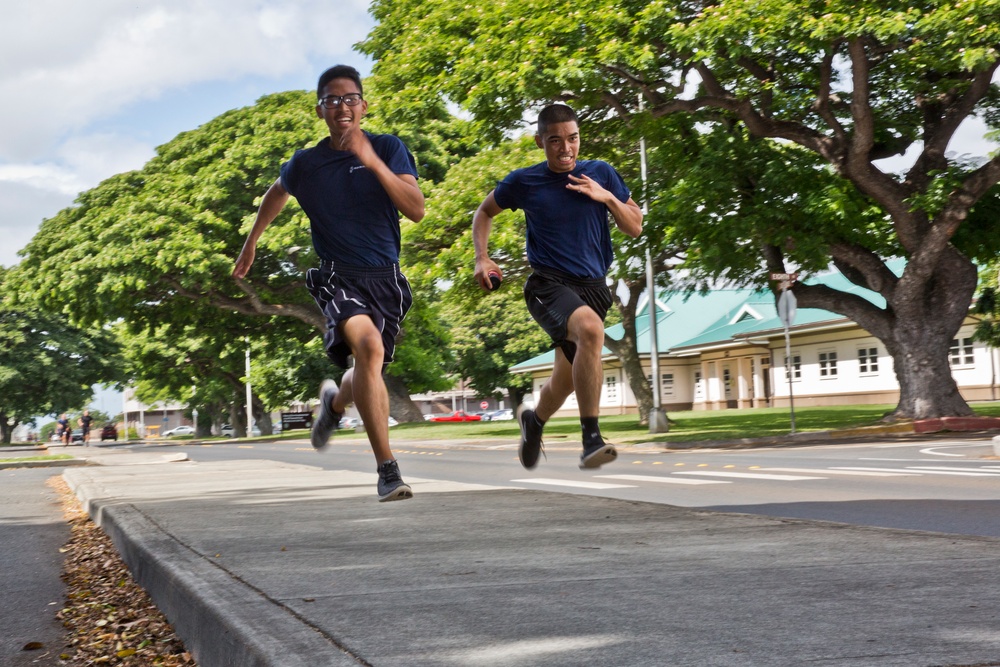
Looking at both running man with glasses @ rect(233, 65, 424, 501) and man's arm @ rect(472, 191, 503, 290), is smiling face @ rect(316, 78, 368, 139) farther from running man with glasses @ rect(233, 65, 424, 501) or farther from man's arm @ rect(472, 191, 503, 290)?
man's arm @ rect(472, 191, 503, 290)

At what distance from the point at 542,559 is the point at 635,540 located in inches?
31.3

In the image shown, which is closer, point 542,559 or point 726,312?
point 542,559

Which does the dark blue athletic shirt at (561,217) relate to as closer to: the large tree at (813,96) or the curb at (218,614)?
the curb at (218,614)

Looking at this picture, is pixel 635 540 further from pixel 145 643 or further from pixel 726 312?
pixel 726 312

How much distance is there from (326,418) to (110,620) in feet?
5.10

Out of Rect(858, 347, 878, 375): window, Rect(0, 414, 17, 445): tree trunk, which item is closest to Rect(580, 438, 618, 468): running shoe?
Rect(858, 347, 878, 375): window

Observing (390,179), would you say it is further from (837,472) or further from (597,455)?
(837,472)

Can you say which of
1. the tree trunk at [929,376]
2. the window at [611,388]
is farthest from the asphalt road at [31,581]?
the window at [611,388]

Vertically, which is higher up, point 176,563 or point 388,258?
point 388,258

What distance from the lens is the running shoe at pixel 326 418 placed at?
17.3ft

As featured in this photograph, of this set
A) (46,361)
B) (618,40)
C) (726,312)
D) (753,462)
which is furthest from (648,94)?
(46,361)

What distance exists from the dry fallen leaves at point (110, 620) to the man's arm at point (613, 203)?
7.77 ft

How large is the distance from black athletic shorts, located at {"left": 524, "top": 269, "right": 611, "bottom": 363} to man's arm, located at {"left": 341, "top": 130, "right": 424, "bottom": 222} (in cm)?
73

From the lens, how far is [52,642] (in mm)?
5301
